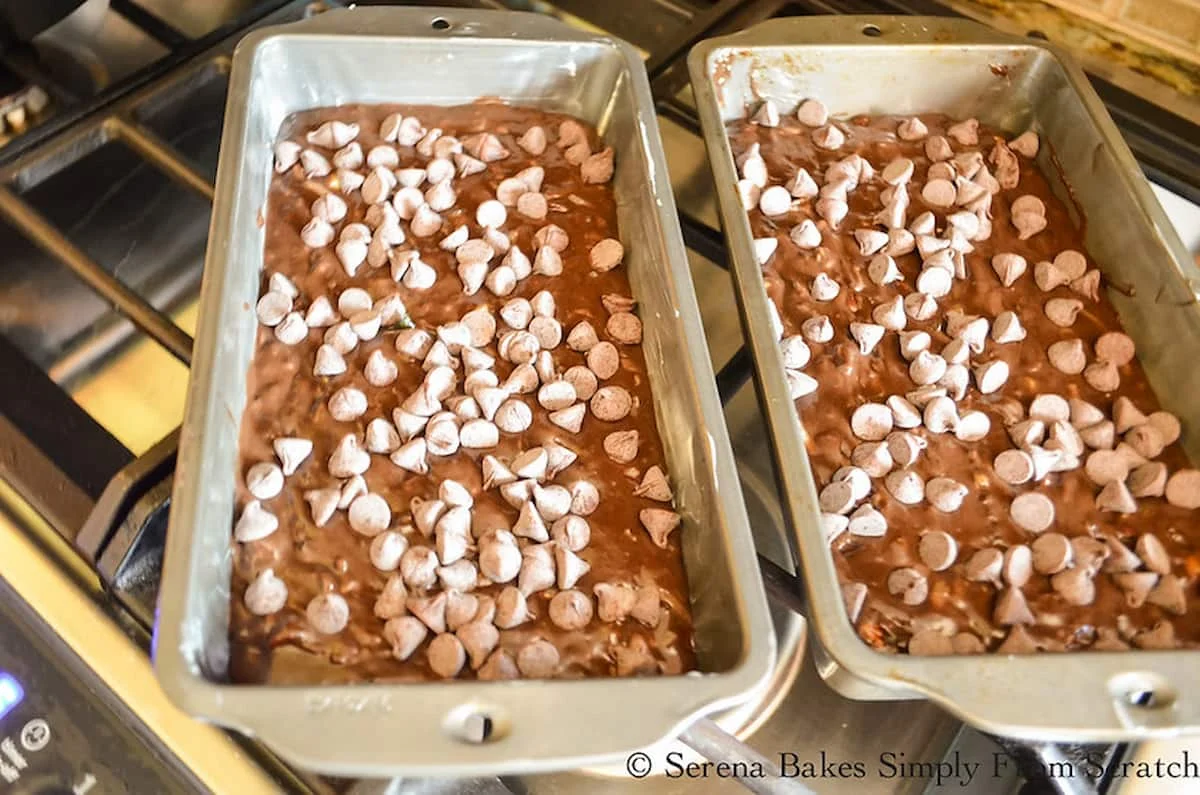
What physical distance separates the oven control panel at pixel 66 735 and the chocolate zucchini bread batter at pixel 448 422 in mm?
72

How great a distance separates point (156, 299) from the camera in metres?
0.77

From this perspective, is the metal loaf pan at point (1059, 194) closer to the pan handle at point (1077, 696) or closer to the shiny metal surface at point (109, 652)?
the pan handle at point (1077, 696)

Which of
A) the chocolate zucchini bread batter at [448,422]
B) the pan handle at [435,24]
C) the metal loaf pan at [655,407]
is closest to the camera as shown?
the metal loaf pan at [655,407]

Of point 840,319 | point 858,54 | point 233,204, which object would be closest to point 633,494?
point 840,319

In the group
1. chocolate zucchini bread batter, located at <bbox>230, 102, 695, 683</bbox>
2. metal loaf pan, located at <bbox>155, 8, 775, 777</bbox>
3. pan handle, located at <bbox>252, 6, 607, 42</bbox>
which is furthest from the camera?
pan handle, located at <bbox>252, 6, 607, 42</bbox>

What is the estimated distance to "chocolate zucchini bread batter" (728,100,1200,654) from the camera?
60cm

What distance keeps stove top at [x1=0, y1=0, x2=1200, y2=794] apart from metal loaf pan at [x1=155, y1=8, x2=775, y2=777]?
0.05 m

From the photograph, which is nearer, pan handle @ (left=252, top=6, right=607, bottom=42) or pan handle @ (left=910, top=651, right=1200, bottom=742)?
pan handle @ (left=910, top=651, right=1200, bottom=742)

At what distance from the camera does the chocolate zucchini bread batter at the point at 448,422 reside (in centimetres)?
57

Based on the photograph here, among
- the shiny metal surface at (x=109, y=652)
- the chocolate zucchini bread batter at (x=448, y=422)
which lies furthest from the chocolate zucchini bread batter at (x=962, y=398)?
the shiny metal surface at (x=109, y=652)

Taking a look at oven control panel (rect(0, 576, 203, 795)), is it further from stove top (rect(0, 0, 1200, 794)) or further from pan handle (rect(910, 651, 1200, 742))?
pan handle (rect(910, 651, 1200, 742))

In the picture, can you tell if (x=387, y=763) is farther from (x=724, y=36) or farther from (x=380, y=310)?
(x=724, y=36)

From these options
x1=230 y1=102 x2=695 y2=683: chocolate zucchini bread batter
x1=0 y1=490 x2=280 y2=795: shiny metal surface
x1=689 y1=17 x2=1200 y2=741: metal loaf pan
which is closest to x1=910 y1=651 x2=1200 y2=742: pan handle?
x1=689 y1=17 x2=1200 y2=741: metal loaf pan

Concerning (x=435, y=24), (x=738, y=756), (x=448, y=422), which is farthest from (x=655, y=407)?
(x=435, y=24)
